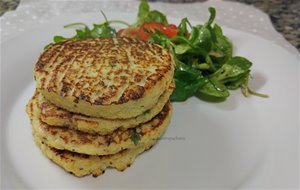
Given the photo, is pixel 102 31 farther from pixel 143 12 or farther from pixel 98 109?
pixel 98 109

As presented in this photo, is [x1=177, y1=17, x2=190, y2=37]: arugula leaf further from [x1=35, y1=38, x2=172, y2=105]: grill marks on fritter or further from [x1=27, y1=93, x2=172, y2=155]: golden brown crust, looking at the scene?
[x1=27, y1=93, x2=172, y2=155]: golden brown crust

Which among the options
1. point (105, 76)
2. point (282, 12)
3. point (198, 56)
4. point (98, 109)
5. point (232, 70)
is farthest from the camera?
point (282, 12)

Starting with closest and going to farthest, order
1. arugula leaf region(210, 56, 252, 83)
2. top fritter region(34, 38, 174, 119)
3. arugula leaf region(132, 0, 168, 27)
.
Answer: top fritter region(34, 38, 174, 119), arugula leaf region(210, 56, 252, 83), arugula leaf region(132, 0, 168, 27)

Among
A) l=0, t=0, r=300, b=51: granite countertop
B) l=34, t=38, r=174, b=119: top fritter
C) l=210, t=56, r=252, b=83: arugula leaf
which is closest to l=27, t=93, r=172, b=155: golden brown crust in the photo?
l=34, t=38, r=174, b=119: top fritter

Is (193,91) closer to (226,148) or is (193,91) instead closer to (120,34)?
(226,148)

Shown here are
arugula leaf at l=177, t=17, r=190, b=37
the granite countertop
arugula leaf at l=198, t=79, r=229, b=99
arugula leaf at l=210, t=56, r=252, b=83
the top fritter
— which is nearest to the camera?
the top fritter

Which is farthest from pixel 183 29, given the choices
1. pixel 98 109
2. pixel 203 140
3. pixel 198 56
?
pixel 98 109
